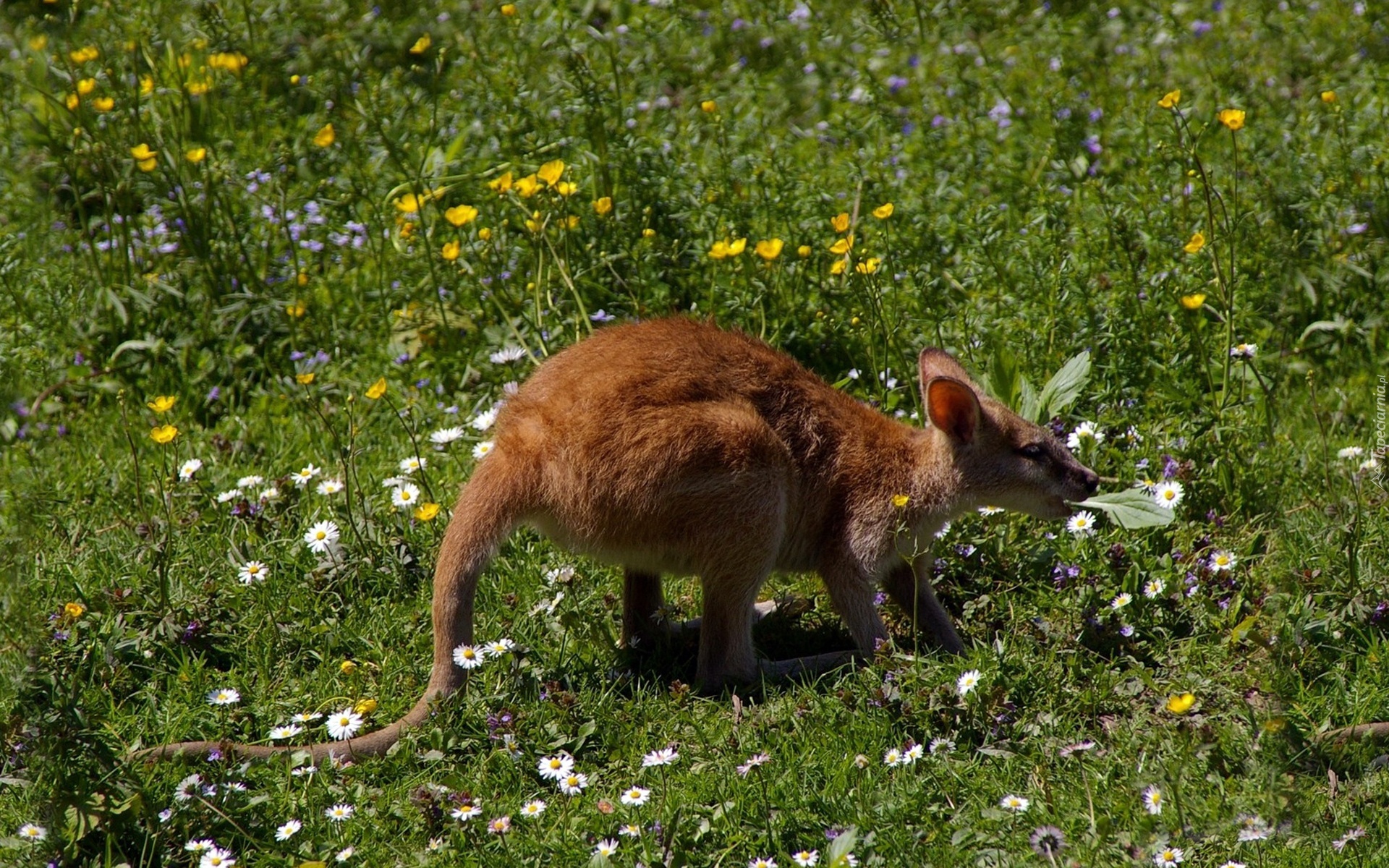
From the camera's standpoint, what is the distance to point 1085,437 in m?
4.95

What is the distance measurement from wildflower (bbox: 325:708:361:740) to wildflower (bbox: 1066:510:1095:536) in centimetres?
226

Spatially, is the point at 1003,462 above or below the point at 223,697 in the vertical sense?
above

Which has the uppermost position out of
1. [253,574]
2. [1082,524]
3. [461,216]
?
[461,216]

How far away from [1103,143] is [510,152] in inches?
106

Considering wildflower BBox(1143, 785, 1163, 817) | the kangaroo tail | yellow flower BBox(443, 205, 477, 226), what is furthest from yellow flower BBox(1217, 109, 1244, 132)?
yellow flower BBox(443, 205, 477, 226)

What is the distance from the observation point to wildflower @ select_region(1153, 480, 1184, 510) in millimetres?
4477

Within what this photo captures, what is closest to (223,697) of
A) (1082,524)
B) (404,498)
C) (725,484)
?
(404,498)

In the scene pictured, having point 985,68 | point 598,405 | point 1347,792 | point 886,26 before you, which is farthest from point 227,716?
point 985,68

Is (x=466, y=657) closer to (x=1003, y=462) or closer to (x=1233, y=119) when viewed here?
(x=1003, y=462)

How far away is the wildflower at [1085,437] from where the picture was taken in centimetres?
492

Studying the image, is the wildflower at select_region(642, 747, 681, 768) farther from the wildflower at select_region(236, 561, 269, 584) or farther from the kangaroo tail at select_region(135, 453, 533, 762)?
the wildflower at select_region(236, 561, 269, 584)

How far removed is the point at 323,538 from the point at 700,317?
5.70 feet

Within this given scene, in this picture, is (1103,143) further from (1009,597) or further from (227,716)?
(227,716)

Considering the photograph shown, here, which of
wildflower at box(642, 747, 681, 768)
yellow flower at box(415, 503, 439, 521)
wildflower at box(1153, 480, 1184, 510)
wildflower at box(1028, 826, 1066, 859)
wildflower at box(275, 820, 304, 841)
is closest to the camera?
Result: wildflower at box(1028, 826, 1066, 859)
